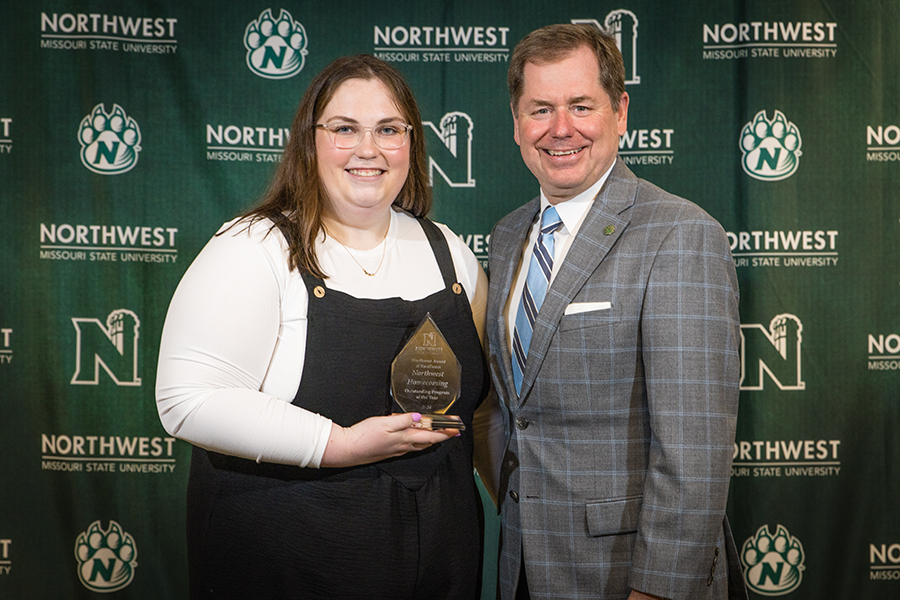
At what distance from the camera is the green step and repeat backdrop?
9.86 ft

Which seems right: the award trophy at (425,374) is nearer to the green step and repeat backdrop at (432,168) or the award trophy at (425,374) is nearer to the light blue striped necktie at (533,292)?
the light blue striped necktie at (533,292)

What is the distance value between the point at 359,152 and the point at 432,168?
137cm

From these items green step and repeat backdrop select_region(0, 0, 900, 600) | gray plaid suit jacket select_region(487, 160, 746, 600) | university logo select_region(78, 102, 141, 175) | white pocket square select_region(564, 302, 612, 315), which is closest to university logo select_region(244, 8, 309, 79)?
green step and repeat backdrop select_region(0, 0, 900, 600)

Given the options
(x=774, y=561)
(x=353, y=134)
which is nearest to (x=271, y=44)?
(x=353, y=134)

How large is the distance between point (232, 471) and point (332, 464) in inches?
10.4

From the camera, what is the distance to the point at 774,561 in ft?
9.93

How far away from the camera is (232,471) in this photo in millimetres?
1632

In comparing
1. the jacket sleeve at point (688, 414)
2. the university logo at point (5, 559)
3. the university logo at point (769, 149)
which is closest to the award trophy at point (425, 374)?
the jacket sleeve at point (688, 414)

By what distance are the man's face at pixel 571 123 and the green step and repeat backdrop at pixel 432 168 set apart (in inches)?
52.0

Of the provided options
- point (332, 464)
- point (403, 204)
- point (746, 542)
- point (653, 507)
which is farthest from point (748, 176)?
point (332, 464)

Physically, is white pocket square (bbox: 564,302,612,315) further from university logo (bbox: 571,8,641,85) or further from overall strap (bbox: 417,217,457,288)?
university logo (bbox: 571,8,641,85)

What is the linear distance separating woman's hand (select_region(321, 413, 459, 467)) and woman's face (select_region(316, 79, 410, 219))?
0.54 metres

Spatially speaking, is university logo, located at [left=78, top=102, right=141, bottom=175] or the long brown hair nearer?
the long brown hair

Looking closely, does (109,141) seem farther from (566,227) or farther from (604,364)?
(604,364)
